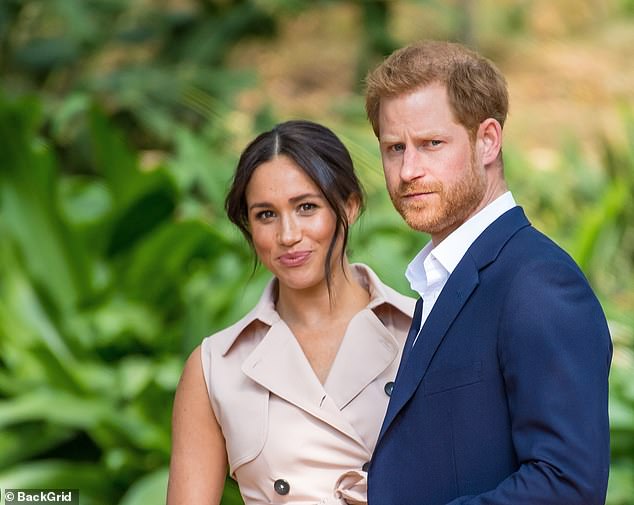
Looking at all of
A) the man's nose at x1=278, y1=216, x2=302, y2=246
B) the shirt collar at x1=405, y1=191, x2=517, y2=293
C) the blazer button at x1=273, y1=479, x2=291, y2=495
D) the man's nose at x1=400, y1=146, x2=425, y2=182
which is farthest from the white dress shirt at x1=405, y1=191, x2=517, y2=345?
the blazer button at x1=273, y1=479, x2=291, y2=495

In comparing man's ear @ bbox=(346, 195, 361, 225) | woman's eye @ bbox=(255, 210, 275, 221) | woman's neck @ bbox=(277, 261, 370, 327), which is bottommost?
woman's neck @ bbox=(277, 261, 370, 327)

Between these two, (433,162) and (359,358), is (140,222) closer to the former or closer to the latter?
(359,358)

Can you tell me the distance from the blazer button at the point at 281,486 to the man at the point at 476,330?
0.32m

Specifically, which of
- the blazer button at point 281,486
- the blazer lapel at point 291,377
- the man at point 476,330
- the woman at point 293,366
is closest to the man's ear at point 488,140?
the man at point 476,330

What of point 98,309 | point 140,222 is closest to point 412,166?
point 98,309

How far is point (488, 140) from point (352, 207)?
50 cm

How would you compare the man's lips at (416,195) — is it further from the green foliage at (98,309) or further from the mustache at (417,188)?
the green foliage at (98,309)

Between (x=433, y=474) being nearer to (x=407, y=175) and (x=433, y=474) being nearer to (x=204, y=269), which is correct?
(x=407, y=175)

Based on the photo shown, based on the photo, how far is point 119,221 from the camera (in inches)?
192

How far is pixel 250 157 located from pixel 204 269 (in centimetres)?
286

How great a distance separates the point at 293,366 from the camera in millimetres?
1932

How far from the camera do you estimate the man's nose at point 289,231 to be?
189 centimetres

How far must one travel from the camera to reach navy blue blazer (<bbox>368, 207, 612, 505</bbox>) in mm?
1355

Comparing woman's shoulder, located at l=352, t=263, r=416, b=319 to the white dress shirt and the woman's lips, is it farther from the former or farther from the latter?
the white dress shirt
